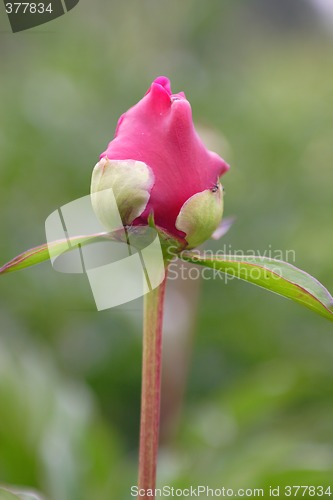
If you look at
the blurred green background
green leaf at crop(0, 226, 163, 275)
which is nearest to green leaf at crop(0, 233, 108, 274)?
green leaf at crop(0, 226, 163, 275)

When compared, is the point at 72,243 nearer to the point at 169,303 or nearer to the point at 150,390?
the point at 150,390

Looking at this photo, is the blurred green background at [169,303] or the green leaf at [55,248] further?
the blurred green background at [169,303]

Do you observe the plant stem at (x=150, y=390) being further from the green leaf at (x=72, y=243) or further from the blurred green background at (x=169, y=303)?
the blurred green background at (x=169, y=303)

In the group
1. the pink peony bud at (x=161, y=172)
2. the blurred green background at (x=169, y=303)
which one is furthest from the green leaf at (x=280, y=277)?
the blurred green background at (x=169, y=303)

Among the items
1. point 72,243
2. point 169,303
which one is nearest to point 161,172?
point 72,243

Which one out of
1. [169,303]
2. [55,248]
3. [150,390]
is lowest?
[169,303]

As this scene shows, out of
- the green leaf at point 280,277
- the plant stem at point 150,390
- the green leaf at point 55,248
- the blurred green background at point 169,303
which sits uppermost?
the green leaf at point 55,248
